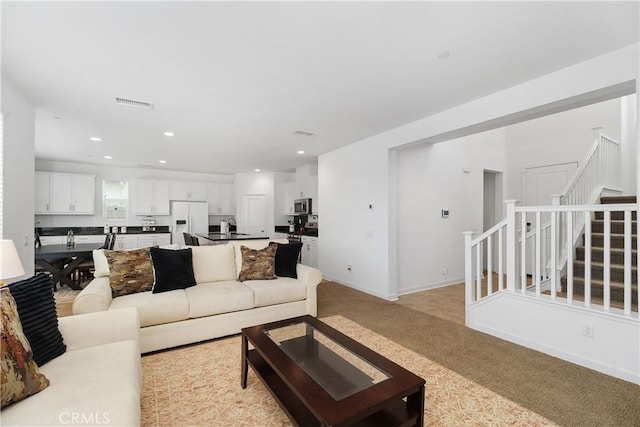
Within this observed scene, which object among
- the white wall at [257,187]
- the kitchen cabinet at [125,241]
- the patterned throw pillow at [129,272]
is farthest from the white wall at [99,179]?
the patterned throw pillow at [129,272]

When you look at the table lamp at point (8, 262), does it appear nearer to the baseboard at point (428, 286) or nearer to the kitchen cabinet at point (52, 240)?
the baseboard at point (428, 286)

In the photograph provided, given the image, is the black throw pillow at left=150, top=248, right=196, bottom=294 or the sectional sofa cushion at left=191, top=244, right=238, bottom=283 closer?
the black throw pillow at left=150, top=248, right=196, bottom=294

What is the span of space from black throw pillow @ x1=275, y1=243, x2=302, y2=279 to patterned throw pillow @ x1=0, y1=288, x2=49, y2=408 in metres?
2.51

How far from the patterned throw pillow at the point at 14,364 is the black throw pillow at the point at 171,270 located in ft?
5.37

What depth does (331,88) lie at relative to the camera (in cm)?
295

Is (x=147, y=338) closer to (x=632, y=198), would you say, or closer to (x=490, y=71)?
(x=490, y=71)

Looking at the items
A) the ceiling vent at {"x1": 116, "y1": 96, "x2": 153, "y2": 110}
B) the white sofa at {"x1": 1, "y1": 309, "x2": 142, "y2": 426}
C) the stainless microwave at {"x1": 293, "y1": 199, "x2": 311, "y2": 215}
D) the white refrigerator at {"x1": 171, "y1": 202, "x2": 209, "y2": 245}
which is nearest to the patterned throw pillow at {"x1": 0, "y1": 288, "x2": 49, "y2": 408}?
the white sofa at {"x1": 1, "y1": 309, "x2": 142, "y2": 426}

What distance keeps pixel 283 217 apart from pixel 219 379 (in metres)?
6.36

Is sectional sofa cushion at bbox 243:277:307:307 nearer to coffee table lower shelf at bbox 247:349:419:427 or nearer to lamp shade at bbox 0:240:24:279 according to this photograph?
coffee table lower shelf at bbox 247:349:419:427

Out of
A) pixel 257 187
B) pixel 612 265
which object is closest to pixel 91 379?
pixel 612 265

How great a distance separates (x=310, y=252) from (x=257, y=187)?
290 centimetres

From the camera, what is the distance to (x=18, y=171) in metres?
2.91

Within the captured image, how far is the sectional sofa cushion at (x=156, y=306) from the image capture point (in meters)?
2.73

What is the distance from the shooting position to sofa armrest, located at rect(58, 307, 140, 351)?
193 centimetres
